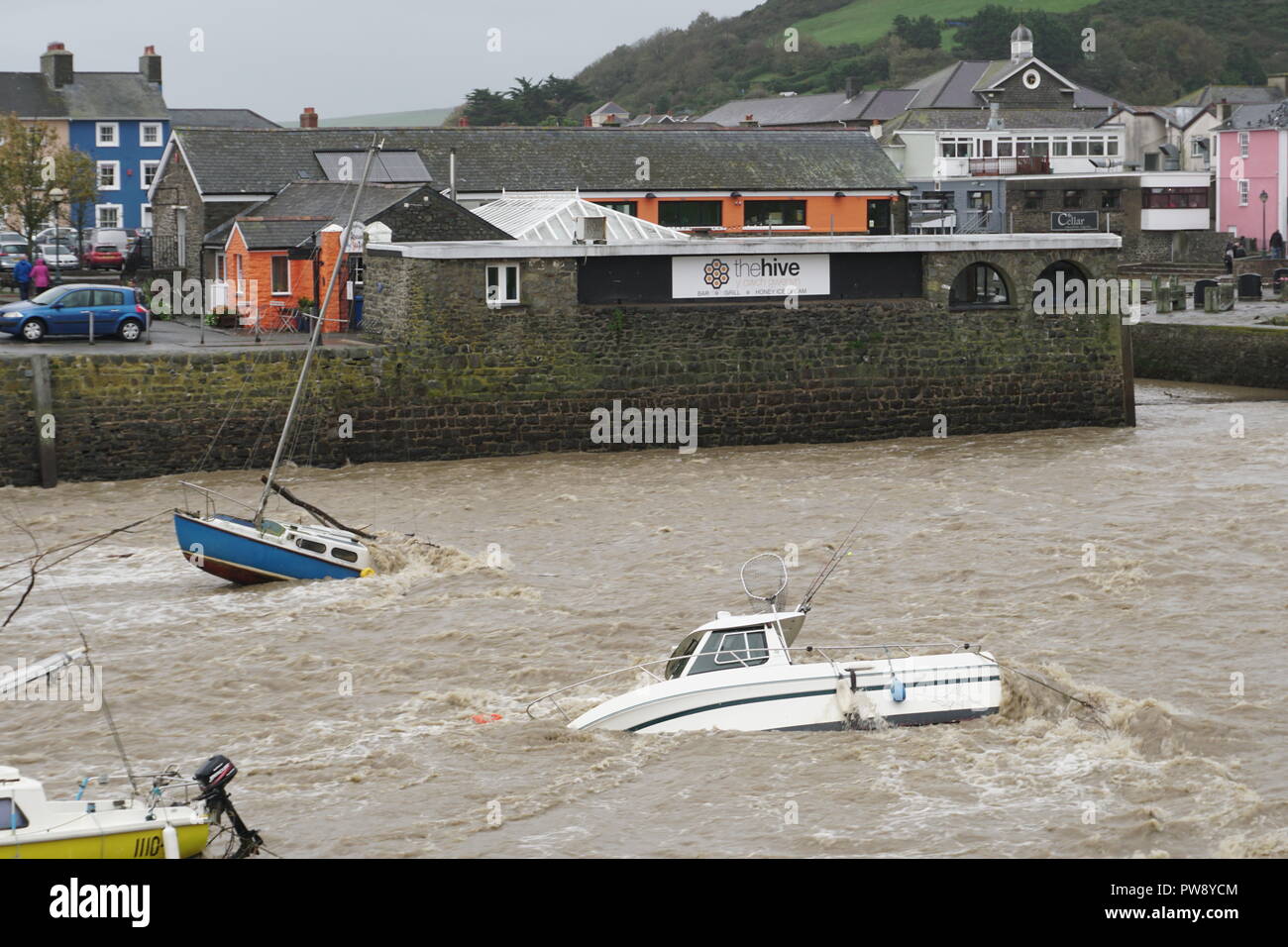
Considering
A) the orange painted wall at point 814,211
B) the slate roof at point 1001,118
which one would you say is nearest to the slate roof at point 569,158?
the orange painted wall at point 814,211

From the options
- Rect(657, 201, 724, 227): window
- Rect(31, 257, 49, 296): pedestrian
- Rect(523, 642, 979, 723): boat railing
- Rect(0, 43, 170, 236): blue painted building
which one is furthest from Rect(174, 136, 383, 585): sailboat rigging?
Rect(0, 43, 170, 236): blue painted building

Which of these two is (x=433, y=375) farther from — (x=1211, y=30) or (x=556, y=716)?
(x=1211, y=30)

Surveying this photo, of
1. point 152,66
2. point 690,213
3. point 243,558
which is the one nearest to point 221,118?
point 152,66

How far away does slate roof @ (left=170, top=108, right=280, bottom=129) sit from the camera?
80750 mm

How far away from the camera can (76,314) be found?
33000 mm

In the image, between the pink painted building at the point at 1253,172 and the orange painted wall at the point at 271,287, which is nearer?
the orange painted wall at the point at 271,287

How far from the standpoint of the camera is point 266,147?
4325 cm

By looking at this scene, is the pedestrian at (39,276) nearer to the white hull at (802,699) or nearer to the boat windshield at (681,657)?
the boat windshield at (681,657)

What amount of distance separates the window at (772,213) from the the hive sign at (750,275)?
11823mm

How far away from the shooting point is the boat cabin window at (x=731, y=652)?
15945 millimetres

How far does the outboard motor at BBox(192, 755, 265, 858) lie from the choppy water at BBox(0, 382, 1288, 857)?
872mm

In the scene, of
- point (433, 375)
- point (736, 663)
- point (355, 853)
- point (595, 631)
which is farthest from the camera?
point (433, 375)
